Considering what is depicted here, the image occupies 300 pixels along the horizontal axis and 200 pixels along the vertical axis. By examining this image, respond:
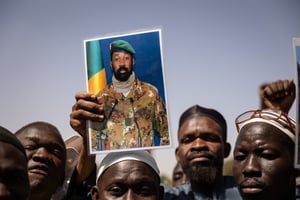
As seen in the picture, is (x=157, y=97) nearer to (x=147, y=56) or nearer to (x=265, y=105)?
(x=147, y=56)

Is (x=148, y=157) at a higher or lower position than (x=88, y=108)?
lower

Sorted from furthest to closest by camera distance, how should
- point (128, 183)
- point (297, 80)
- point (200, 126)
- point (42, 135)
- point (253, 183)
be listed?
point (200, 126), point (42, 135), point (128, 183), point (253, 183), point (297, 80)

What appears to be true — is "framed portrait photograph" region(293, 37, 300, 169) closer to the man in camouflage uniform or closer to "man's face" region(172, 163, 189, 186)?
the man in camouflage uniform

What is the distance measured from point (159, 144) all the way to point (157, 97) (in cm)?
34

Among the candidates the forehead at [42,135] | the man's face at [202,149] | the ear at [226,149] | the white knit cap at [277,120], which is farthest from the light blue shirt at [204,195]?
the forehead at [42,135]

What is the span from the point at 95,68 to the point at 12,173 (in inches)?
49.9

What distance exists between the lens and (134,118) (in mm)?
3342

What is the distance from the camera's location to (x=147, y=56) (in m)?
3.33

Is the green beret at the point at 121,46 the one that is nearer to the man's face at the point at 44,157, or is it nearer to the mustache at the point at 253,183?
the man's face at the point at 44,157

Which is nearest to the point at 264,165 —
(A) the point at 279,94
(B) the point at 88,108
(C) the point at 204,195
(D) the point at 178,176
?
(A) the point at 279,94

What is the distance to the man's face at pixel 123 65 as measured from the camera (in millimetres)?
3359

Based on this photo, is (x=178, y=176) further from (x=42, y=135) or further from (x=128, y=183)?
(x=128, y=183)

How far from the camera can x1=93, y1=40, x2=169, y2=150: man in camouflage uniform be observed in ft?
10.9

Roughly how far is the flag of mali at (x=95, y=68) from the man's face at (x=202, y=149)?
111cm
